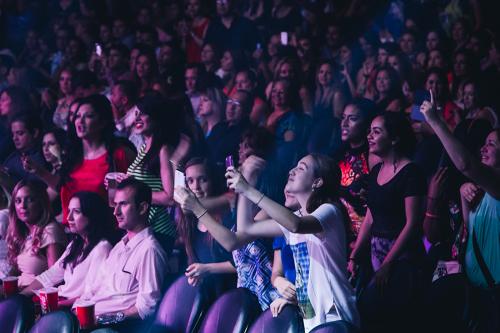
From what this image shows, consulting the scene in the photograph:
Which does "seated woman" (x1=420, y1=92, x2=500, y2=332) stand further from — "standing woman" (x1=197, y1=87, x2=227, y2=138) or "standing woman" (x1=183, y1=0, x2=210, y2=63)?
"standing woman" (x1=183, y1=0, x2=210, y2=63)

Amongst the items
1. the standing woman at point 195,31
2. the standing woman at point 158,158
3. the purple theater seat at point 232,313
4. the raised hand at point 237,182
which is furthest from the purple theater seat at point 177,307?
the standing woman at point 195,31

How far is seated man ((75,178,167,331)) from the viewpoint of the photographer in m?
3.80

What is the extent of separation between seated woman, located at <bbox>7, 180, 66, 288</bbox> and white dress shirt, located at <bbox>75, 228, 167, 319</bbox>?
0.63 meters

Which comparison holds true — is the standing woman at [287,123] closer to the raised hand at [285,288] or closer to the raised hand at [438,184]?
the raised hand at [438,184]

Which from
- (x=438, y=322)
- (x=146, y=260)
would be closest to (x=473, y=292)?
(x=438, y=322)

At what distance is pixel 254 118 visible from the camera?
6086 millimetres

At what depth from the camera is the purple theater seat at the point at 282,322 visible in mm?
3158

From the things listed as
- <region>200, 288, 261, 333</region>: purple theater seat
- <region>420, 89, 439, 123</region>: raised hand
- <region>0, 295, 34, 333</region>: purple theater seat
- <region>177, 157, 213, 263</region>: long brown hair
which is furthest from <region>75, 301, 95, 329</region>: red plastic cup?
<region>420, 89, 439, 123</region>: raised hand

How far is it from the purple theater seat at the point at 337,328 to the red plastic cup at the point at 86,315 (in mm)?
1103

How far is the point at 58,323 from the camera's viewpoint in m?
3.42

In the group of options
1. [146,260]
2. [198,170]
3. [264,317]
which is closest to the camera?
[264,317]

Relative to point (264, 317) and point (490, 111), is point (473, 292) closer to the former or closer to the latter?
point (264, 317)

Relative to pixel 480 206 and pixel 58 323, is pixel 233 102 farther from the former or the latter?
pixel 58 323

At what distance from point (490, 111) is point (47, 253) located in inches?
111
